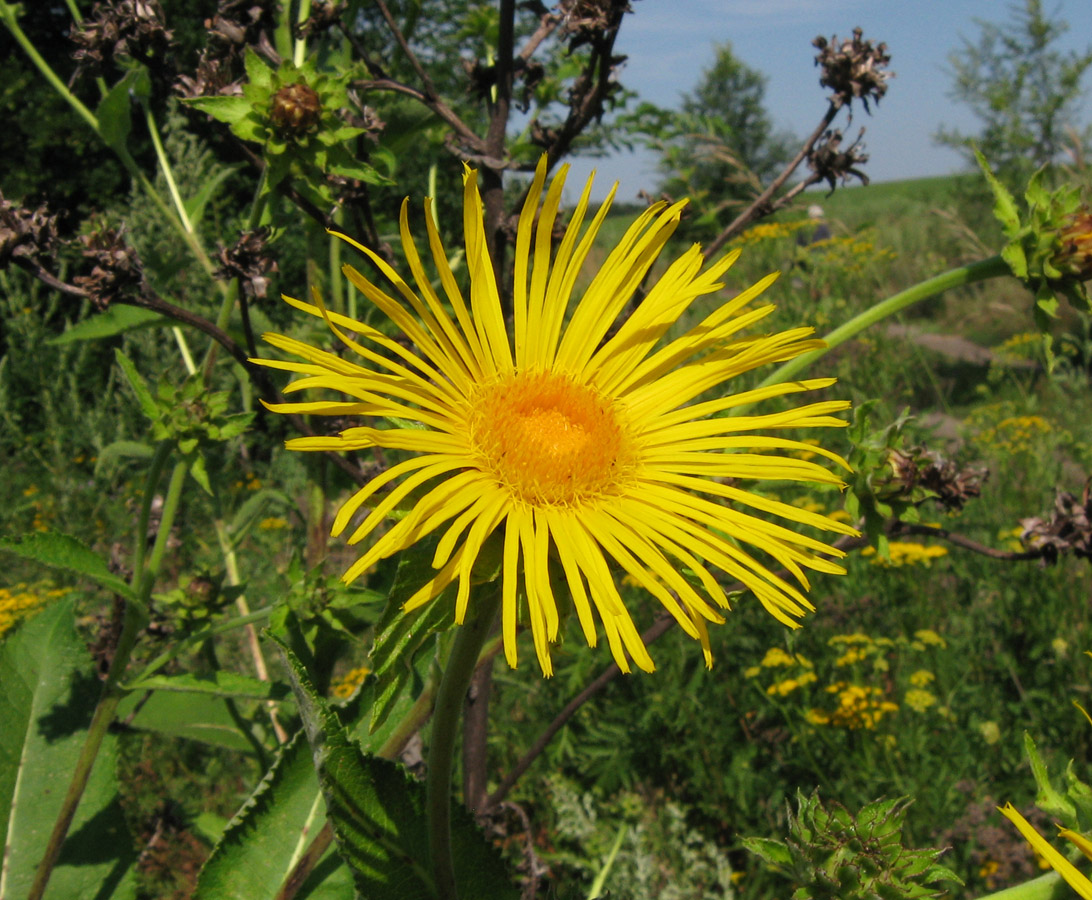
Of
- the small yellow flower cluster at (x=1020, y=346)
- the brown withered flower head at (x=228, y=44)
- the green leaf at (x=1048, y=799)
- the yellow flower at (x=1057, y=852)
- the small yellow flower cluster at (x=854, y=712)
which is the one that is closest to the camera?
the yellow flower at (x=1057, y=852)

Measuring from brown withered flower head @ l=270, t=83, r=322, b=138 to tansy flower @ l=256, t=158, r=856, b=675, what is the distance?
25 centimetres

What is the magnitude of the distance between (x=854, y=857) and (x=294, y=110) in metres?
1.27

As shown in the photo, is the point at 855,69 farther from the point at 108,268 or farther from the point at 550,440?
the point at 108,268

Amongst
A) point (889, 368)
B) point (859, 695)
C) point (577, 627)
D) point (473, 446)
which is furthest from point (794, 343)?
point (889, 368)

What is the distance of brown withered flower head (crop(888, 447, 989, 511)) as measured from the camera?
4.27ft

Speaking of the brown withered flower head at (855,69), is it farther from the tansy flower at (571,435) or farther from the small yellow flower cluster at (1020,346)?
the small yellow flower cluster at (1020,346)

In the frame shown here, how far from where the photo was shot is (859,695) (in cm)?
253

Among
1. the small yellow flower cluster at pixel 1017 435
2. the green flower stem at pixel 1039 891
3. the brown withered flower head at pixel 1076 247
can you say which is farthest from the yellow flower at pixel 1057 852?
the small yellow flower cluster at pixel 1017 435

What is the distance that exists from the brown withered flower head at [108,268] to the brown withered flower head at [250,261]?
0.12m

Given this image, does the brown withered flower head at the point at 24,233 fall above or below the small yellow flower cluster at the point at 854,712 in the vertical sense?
above

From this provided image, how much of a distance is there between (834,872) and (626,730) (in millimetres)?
2028

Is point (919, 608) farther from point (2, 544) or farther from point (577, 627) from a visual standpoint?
point (2, 544)

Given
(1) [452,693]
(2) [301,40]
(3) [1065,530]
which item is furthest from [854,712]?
(2) [301,40]

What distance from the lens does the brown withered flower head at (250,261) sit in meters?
1.23
